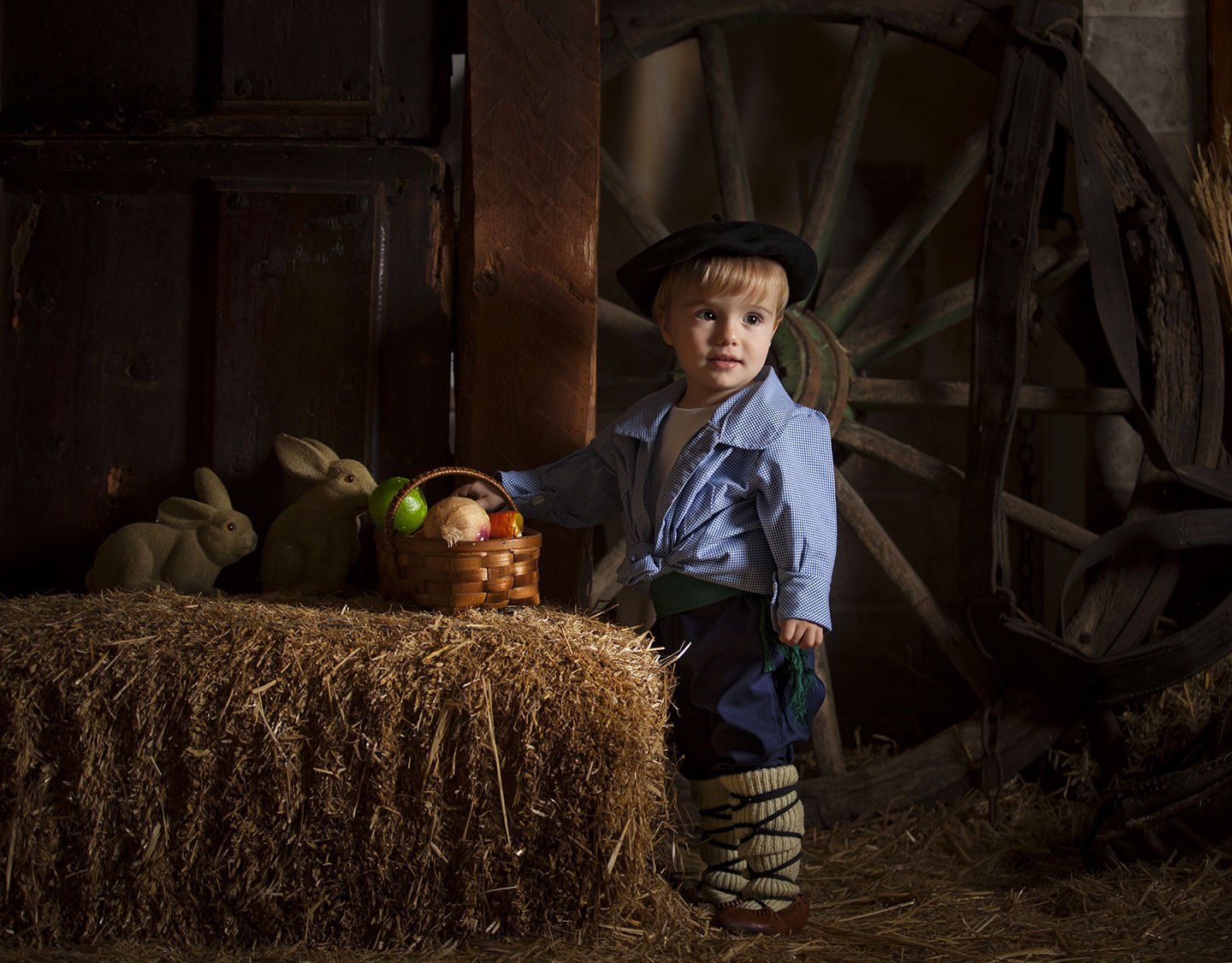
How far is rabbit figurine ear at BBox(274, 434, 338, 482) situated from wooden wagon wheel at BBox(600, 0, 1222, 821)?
0.93 m

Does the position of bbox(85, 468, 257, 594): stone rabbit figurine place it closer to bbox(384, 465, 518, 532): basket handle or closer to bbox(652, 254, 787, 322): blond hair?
bbox(384, 465, 518, 532): basket handle

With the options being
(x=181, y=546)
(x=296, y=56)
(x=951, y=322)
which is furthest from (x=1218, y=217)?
(x=181, y=546)

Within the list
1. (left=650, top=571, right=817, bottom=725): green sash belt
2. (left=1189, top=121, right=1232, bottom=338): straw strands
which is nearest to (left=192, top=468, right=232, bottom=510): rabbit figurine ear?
(left=650, top=571, right=817, bottom=725): green sash belt

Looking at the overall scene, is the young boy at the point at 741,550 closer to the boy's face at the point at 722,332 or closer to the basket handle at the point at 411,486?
the boy's face at the point at 722,332

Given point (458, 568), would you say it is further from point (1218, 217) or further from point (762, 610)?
point (1218, 217)

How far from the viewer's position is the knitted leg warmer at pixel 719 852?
1.65 meters

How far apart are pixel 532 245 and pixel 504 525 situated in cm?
67

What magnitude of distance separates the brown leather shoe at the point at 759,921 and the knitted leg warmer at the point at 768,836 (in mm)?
10

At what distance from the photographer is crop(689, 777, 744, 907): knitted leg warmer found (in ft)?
5.41

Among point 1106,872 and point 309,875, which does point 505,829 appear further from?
point 1106,872

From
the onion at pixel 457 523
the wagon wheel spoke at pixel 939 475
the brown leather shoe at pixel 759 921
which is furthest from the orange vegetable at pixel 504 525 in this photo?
the wagon wheel spoke at pixel 939 475

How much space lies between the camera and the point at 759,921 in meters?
1.60

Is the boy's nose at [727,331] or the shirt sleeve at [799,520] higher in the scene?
the boy's nose at [727,331]

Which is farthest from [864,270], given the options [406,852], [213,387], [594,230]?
[406,852]
